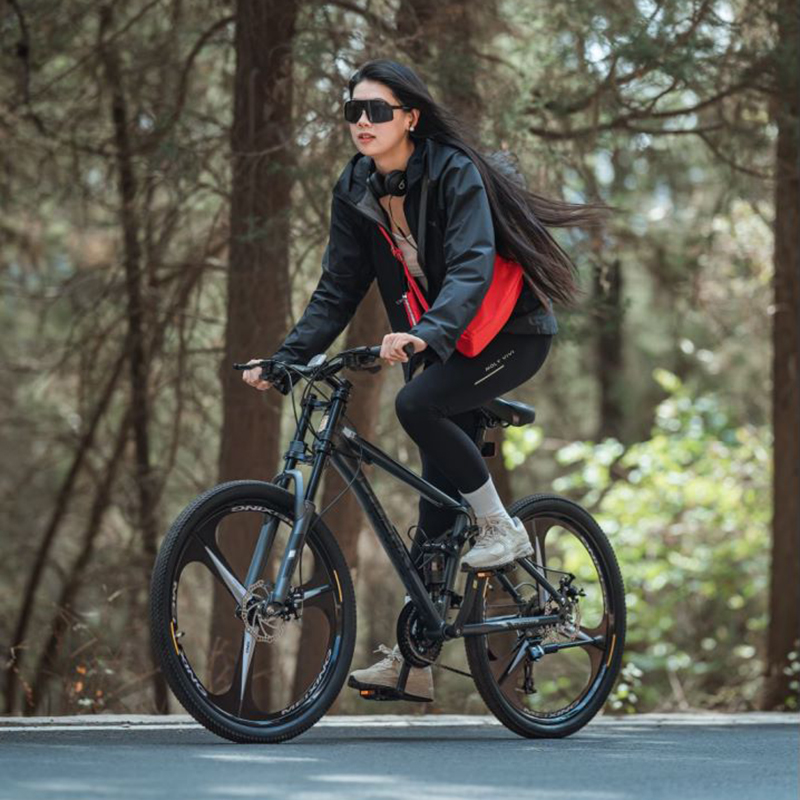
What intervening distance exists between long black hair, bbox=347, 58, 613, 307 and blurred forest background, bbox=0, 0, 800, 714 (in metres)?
2.74

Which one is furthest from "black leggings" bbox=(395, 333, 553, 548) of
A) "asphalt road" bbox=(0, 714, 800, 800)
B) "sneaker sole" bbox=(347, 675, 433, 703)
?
"asphalt road" bbox=(0, 714, 800, 800)

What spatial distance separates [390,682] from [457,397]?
1.04 m

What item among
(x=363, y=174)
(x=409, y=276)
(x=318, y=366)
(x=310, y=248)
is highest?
(x=310, y=248)

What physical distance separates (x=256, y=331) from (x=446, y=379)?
342 cm

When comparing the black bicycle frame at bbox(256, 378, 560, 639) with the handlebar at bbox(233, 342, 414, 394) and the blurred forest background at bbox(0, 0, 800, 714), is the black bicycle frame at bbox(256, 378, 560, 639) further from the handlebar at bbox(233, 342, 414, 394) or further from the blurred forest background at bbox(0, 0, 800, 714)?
the blurred forest background at bbox(0, 0, 800, 714)

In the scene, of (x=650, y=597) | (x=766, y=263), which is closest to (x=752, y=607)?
(x=650, y=597)

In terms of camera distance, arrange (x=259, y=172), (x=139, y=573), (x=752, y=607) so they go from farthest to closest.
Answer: (x=752, y=607)
(x=139, y=573)
(x=259, y=172)

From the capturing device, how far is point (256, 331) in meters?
8.62

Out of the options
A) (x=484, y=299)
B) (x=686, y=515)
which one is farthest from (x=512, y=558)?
(x=686, y=515)

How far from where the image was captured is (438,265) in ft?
17.8

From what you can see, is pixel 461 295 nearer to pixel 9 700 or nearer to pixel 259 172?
pixel 259 172

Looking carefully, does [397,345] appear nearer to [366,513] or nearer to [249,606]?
[366,513]

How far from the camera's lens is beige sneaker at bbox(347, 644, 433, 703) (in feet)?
18.2

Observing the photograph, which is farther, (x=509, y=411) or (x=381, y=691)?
(x=509, y=411)
